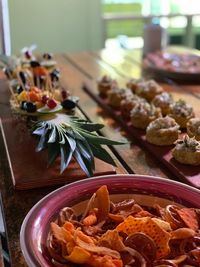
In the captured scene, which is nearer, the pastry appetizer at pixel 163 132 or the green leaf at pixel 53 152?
the green leaf at pixel 53 152

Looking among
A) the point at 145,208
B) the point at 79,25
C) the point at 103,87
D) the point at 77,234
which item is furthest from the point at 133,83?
the point at 79,25

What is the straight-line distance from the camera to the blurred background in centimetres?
361

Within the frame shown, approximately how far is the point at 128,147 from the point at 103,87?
516mm

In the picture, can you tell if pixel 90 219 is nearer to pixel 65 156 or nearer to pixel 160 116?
pixel 65 156

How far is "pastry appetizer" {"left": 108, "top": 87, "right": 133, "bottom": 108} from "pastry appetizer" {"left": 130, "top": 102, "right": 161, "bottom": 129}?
0.18m

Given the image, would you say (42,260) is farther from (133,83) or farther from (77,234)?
(133,83)

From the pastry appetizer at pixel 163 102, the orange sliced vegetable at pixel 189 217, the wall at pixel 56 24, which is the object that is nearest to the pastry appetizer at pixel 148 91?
the pastry appetizer at pixel 163 102

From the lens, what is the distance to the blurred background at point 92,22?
3.61 metres

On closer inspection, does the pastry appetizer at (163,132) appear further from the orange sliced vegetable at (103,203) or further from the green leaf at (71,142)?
the orange sliced vegetable at (103,203)

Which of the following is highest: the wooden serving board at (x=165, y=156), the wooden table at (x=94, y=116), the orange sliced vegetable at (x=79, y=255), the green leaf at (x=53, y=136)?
the green leaf at (x=53, y=136)

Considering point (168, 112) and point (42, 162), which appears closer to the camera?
point (42, 162)

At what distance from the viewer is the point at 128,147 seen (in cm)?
128

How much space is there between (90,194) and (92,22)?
121 inches

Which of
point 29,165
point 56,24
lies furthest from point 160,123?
point 56,24
